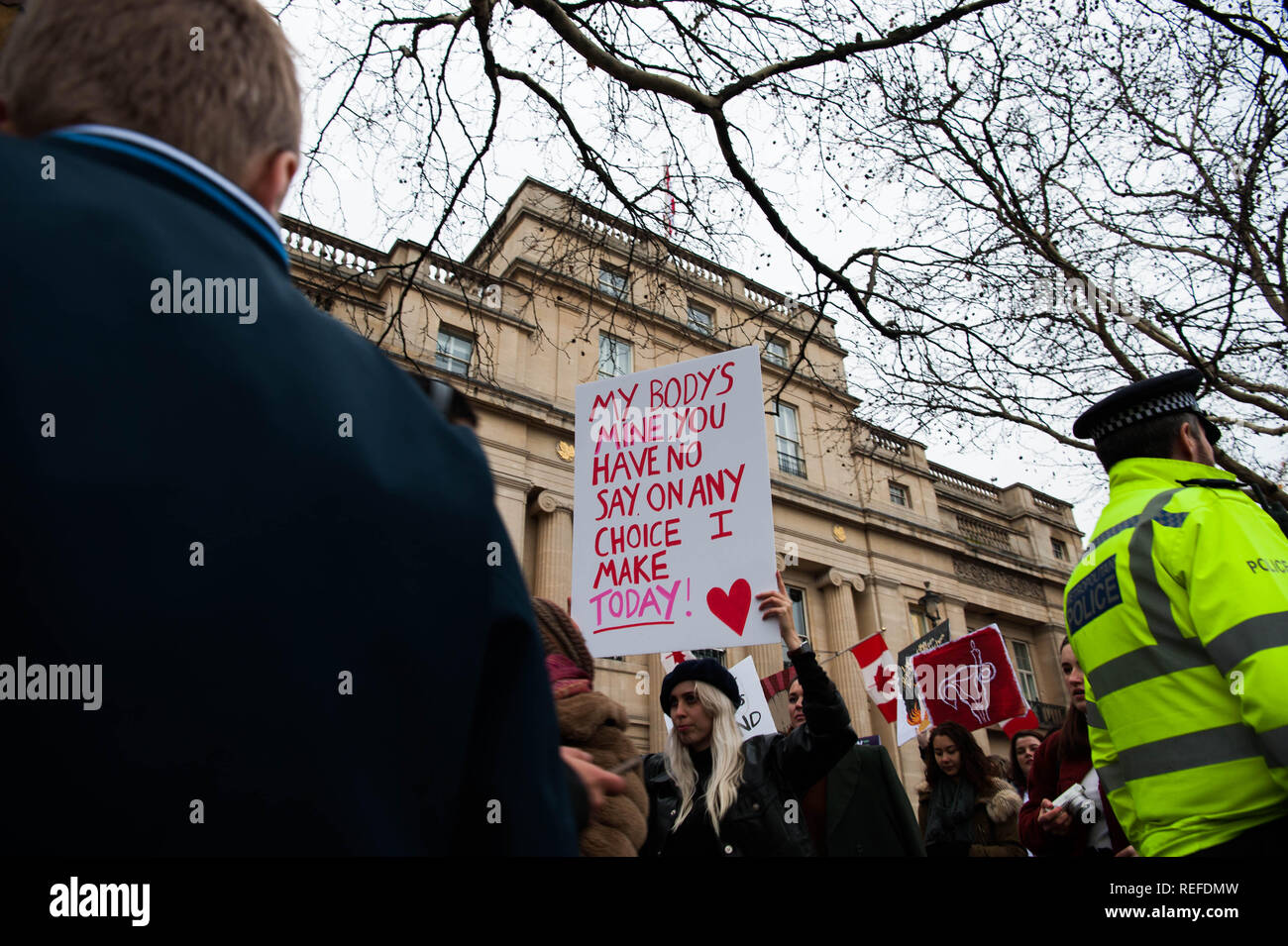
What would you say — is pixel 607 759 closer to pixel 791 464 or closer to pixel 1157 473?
pixel 1157 473

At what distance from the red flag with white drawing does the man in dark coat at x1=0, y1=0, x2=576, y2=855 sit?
863 centimetres

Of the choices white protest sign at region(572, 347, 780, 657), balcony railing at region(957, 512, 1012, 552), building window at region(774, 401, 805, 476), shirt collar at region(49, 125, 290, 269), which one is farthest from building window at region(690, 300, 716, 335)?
balcony railing at region(957, 512, 1012, 552)

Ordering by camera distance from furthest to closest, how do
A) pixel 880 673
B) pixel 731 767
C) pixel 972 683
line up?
pixel 880 673 → pixel 972 683 → pixel 731 767

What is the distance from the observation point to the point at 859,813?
338 centimetres

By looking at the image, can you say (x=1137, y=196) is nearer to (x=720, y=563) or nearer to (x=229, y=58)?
(x=720, y=563)

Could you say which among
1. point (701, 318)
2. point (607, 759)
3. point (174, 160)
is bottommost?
point (607, 759)

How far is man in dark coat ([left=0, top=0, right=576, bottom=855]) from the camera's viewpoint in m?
0.55

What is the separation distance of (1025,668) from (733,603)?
26.9 meters

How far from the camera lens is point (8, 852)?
1.85 feet

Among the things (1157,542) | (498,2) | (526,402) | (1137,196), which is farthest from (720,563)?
(526,402)

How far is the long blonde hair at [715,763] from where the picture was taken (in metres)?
3.03

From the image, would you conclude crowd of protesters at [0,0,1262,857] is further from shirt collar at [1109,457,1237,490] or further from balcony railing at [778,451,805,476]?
balcony railing at [778,451,805,476]

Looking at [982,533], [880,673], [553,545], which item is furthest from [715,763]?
[982,533]

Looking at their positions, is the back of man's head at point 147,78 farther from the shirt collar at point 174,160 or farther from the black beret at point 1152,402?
the black beret at point 1152,402
